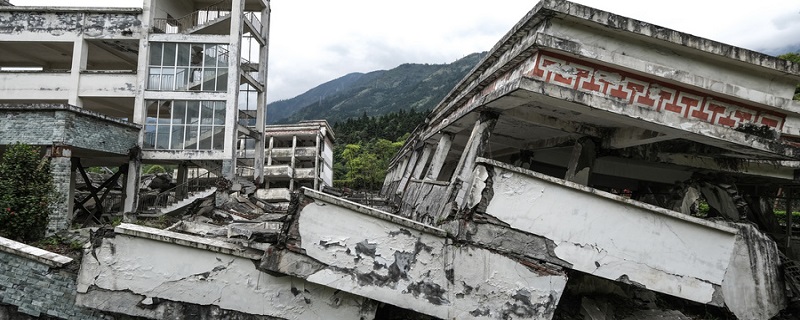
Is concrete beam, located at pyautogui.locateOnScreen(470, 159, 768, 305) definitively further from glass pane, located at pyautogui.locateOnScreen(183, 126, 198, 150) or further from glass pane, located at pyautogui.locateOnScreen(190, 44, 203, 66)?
glass pane, located at pyautogui.locateOnScreen(190, 44, 203, 66)

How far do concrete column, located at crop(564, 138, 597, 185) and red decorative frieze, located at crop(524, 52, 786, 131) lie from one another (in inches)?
57.6

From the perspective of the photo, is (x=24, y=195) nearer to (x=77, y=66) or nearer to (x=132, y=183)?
(x=132, y=183)

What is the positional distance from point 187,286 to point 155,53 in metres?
12.9

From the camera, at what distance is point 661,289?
5.73 meters

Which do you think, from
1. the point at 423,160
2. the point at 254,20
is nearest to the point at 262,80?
the point at 254,20

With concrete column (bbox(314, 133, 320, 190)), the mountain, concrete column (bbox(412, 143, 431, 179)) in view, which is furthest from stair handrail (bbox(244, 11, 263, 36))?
the mountain

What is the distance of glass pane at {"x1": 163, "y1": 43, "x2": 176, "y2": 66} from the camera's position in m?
15.8

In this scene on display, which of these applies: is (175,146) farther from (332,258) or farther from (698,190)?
(698,190)

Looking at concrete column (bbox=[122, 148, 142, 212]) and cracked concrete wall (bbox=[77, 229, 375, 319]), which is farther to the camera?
concrete column (bbox=[122, 148, 142, 212])

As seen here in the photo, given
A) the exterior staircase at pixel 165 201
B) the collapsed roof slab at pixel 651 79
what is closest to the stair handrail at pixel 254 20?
the exterior staircase at pixel 165 201

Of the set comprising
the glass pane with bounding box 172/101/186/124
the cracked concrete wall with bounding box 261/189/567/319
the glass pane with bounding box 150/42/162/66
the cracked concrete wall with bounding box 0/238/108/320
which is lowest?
the cracked concrete wall with bounding box 0/238/108/320

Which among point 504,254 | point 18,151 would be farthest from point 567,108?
point 18,151

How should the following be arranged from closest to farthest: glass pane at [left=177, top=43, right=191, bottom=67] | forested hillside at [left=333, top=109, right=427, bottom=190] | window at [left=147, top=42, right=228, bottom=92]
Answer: window at [left=147, top=42, right=228, bottom=92] → glass pane at [left=177, top=43, right=191, bottom=67] → forested hillside at [left=333, top=109, right=427, bottom=190]

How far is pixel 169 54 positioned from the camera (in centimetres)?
1583
